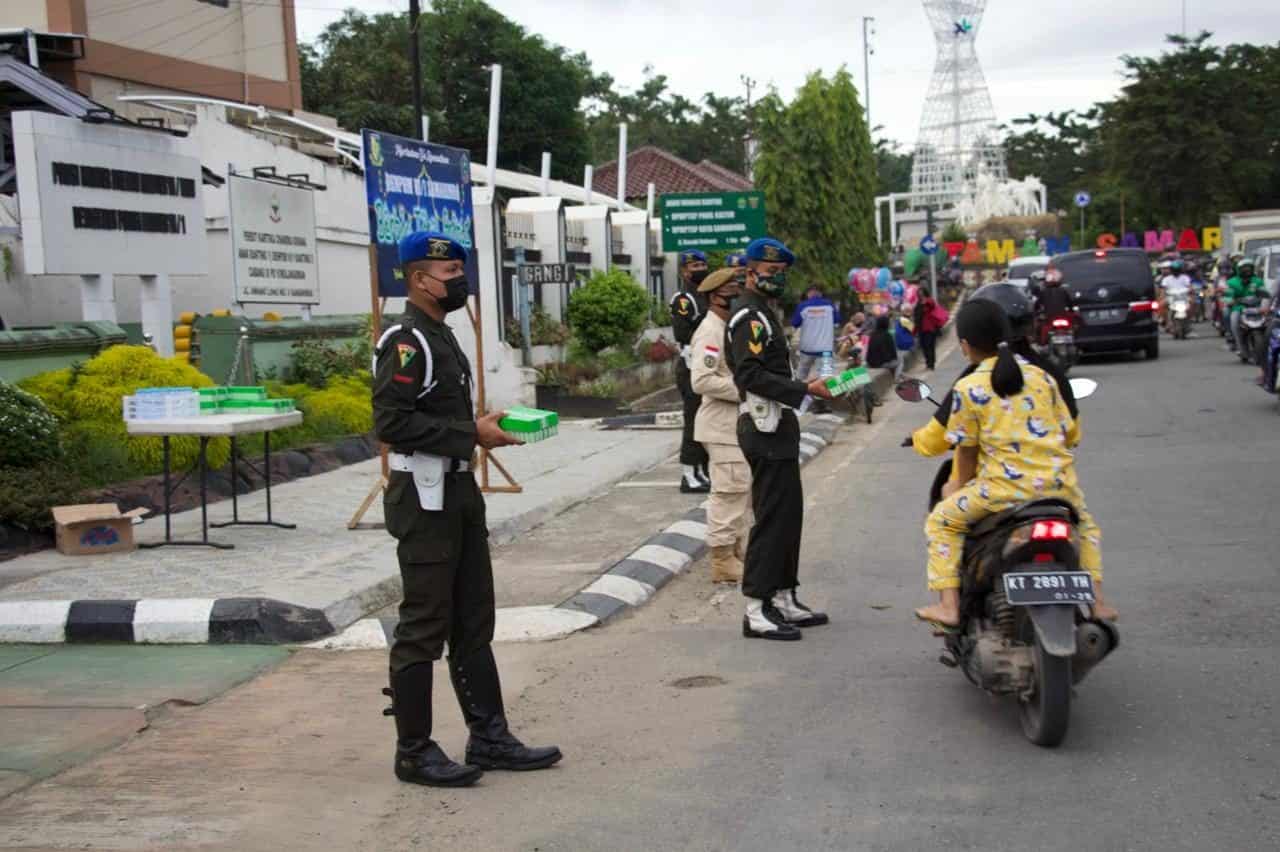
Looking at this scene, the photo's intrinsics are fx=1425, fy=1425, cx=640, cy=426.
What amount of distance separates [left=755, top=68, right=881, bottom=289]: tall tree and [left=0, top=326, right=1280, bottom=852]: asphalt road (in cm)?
2729

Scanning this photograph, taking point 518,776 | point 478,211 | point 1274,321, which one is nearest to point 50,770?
point 518,776

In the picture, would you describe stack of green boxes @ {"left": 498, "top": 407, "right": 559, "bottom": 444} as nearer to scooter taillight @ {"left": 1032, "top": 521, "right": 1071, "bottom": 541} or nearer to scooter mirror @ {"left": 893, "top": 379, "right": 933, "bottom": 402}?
scooter mirror @ {"left": 893, "top": 379, "right": 933, "bottom": 402}

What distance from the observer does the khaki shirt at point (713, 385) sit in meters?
8.21

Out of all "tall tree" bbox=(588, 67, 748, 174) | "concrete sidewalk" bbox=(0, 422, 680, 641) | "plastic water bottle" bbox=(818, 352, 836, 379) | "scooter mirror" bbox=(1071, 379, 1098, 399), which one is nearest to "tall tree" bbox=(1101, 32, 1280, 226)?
"tall tree" bbox=(588, 67, 748, 174)

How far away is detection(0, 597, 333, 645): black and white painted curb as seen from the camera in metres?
7.36

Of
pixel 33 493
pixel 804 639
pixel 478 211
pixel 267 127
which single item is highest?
pixel 267 127

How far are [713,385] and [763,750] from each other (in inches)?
129

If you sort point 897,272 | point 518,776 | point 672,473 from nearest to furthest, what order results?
point 518,776 < point 672,473 < point 897,272

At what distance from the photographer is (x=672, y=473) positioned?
13.8 metres

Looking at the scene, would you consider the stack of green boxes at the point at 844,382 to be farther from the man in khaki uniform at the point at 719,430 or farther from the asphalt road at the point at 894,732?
the man in khaki uniform at the point at 719,430

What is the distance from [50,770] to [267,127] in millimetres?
24052

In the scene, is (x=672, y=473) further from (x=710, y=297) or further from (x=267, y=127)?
(x=267, y=127)

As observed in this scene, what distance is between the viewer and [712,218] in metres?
23.1

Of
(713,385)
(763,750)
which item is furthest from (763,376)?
(763,750)
